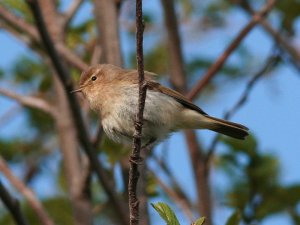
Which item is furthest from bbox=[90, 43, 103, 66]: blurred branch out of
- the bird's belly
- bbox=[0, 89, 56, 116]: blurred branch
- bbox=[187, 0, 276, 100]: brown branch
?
the bird's belly

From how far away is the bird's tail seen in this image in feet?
15.9

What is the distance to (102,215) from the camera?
20.9 ft

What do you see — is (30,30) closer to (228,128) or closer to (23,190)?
(23,190)

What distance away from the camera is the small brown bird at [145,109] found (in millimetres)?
4469

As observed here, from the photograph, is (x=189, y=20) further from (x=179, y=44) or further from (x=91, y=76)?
(x=91, y=76)

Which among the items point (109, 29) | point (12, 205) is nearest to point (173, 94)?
point (109, 29)

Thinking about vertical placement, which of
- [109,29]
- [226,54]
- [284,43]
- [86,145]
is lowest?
[86,145]

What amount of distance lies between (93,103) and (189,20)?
2.41m

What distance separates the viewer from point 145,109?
4.50 metres

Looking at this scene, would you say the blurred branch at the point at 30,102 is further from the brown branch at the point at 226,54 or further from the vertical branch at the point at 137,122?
the vertical branch at the point at 137,122

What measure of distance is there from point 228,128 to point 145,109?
73 cm

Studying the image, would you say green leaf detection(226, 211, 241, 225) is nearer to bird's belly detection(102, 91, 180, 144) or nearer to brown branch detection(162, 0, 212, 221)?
bird's belly detection(102, 91, 180, 144)

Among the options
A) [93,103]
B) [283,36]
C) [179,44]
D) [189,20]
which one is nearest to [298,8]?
[283,36]

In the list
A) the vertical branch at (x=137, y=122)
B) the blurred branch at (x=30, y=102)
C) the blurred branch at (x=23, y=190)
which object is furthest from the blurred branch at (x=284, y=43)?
the vertical branch at (x=137, y=122)
